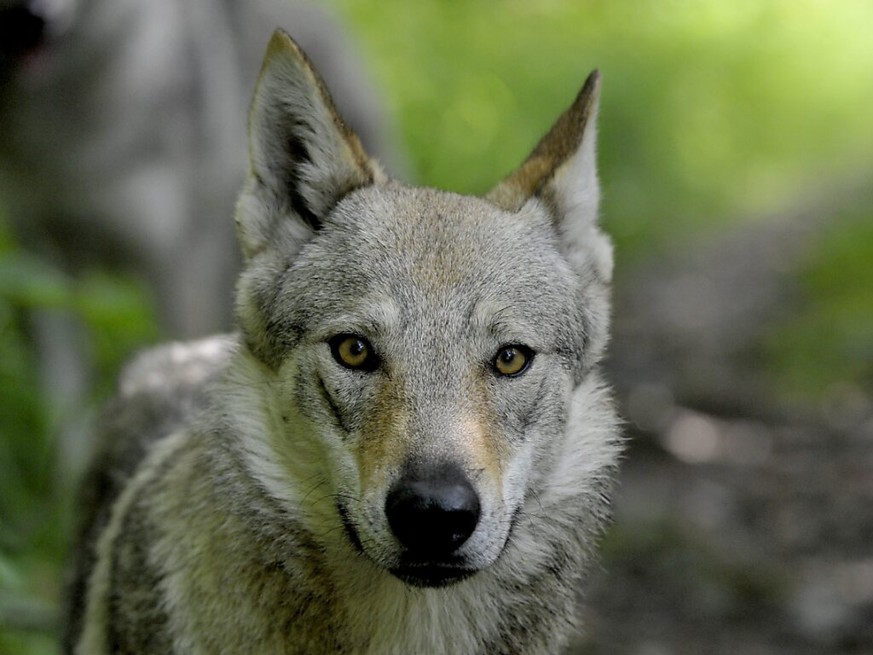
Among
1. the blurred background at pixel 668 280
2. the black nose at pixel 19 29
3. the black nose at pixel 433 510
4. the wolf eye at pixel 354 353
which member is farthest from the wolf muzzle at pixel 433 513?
the black nose at pixel 19 29

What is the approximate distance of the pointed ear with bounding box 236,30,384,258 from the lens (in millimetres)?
3959

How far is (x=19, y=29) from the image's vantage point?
675 cm

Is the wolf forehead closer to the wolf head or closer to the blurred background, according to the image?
the wolf head

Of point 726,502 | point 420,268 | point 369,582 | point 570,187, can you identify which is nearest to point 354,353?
point 420,268

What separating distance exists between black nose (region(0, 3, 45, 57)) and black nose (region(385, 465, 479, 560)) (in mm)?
4525

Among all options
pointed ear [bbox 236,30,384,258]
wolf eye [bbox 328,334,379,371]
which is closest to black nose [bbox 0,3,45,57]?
pointed ear [bbox 236,30,384,258]

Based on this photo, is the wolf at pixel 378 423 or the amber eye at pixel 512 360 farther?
the amber eye at pixel 512 360

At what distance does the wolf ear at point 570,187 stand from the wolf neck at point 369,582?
1022mm

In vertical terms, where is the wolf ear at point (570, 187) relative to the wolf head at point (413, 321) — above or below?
above

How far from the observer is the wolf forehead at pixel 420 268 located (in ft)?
12.0

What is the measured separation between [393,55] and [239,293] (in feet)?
27.5

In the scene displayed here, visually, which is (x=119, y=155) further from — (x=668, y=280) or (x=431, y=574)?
(x=668, y=280)

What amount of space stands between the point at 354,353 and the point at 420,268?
0.34 m

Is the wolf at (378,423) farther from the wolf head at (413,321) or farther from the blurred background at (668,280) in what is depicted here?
the blurred background at (668,280)
